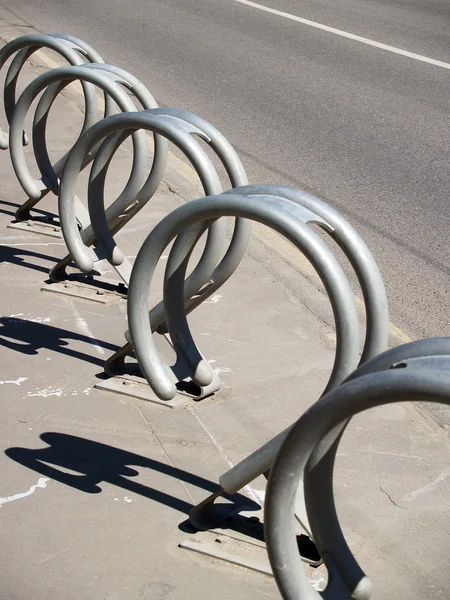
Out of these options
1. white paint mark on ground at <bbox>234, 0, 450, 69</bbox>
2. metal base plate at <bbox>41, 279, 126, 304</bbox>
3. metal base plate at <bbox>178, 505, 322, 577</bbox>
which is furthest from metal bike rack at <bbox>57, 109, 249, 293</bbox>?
white paint mark on ground at <bbox>234, 0, 450, 69</bbox>

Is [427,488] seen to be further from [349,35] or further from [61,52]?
[349,35]

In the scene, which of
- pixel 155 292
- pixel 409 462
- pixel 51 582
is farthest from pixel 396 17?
pixel 51 582

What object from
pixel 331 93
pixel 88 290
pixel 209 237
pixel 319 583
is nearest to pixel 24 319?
pixel 88 290

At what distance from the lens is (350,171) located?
827cm

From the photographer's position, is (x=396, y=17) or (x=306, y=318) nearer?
(x=306, y=318)

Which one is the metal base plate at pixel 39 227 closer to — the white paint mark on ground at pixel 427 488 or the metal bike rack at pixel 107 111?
the metal bike rack at pixel 107 111

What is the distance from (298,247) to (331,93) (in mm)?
7906

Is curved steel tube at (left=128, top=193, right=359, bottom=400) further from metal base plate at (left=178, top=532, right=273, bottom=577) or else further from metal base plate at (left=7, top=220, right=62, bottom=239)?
metal base plate at (left=7, top=220, right=62, bottom=239)

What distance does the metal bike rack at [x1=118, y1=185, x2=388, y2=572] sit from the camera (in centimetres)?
320

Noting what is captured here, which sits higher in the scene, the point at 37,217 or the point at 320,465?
the point at 320,465

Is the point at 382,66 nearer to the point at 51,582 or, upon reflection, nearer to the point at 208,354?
the point at 208,354

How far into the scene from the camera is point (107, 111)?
20.9 ft

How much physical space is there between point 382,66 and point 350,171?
14.1ft

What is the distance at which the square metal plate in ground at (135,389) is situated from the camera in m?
4.50
